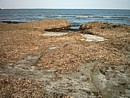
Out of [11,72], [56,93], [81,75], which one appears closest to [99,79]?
[81,75]

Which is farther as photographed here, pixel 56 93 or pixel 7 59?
pixel 7 59

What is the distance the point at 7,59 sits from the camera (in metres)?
14.4

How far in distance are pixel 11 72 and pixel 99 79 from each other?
17.4 feet

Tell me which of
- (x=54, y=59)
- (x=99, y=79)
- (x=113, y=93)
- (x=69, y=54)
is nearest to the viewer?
(x=113, y=93)

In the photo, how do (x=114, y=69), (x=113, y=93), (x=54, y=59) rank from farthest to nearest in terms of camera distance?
(x=54, y=59) < (x=114, y=69) < (x=113, y=93)

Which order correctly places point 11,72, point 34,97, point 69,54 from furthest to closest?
point 69,54
point 11,72
point 34,97

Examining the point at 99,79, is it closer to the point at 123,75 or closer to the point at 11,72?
the point at 123,75

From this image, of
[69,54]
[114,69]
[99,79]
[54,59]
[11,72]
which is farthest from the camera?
[69,54]

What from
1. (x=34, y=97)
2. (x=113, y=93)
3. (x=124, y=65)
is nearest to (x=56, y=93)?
(x=34, y=97)

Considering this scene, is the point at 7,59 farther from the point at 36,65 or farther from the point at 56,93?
the point at 56,93

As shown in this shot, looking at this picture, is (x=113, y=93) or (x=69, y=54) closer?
(x=113, y=93)

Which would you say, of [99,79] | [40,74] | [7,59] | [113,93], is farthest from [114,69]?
[7,59]

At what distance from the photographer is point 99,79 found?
1112cm

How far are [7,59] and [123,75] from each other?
8298mm
